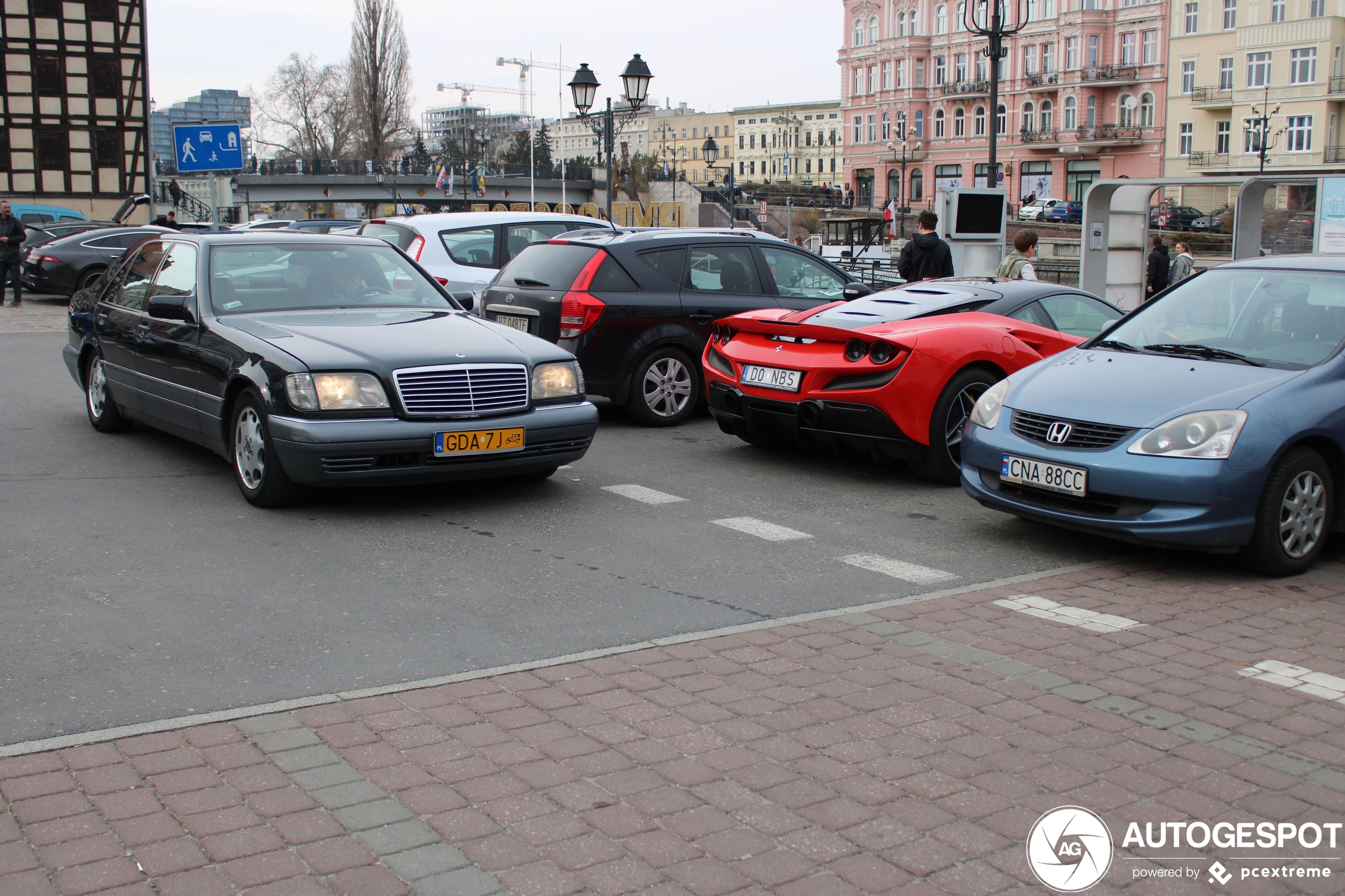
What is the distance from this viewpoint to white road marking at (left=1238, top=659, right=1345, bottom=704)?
14.3 feet

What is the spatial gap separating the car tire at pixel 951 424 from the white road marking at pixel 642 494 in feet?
5.43

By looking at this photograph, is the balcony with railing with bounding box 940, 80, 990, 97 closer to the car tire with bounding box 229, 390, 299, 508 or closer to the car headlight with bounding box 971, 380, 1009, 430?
the car headlight with bounding box 971, 380, 1009, 430

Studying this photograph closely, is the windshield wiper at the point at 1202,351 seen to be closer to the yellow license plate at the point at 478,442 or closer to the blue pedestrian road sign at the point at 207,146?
the yellow license plate at the point at 478,442

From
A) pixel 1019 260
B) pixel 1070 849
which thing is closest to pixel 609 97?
pixel 1019 260

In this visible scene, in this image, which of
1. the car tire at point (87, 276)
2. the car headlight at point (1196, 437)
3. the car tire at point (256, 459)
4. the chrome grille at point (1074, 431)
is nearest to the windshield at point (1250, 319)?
the car headlight at point (1196, 437)

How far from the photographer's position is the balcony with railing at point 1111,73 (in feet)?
258

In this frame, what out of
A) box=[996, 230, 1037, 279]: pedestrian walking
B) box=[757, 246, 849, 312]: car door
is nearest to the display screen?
box=[996, 230, 1037, 279]: pedestrian walking

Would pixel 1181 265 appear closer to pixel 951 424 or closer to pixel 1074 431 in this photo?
pixel 951 424

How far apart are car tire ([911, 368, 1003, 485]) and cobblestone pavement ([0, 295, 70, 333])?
14.5 m

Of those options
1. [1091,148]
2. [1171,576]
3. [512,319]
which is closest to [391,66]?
[1091,148]

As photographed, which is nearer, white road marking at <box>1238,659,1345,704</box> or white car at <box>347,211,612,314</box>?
white road marking at <box>1238,659,1345,704</box>

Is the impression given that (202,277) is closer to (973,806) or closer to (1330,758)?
(973,806)

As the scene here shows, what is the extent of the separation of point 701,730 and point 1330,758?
189cm

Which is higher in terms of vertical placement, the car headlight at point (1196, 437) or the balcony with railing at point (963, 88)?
the balcony with railing at point (963, 88)
